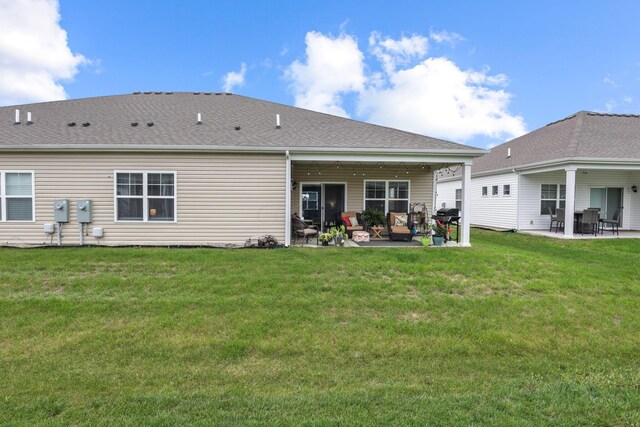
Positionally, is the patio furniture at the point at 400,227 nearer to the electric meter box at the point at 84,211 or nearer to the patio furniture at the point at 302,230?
the patio furniture at the point at 302,230

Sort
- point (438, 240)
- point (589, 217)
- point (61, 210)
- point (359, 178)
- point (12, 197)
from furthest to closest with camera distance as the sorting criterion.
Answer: point (359, 178) → point (589, 217) → point (438, 240) → point (12, 197) → point (61, 210)

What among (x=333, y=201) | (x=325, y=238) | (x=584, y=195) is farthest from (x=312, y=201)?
(x=584, y=195)

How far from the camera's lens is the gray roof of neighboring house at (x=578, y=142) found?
12961 mm

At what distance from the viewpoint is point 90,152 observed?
9.41 meters

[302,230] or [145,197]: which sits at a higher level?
[145,197]

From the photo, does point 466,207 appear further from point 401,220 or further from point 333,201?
point 333,201

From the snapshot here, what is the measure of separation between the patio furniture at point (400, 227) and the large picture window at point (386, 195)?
3.74 feet

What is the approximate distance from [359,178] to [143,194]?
6.99m

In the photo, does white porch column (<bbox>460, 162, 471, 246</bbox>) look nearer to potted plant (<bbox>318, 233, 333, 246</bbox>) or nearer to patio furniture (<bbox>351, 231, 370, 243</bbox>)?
patio furniture (<bbox>351, 231, 370, 243</bbox>)

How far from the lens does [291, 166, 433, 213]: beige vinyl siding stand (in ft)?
42.4

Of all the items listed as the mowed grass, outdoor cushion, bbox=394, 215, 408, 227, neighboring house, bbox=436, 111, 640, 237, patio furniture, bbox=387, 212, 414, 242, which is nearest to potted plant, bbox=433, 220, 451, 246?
patio furniture, bbox=387, 212, 414, 242

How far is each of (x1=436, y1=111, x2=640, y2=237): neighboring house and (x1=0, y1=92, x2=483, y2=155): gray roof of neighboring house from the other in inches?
225

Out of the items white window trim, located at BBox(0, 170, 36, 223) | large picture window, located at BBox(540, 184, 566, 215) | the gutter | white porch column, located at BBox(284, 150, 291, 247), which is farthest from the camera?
large picture window, located at BBox(540, 184, 566, 215)

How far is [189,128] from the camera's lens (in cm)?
1064
